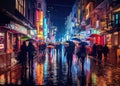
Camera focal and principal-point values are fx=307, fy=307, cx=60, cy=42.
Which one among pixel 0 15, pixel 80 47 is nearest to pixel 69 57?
pixel 80 47

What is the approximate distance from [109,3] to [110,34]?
436cm

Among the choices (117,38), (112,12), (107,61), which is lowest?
(107,61)

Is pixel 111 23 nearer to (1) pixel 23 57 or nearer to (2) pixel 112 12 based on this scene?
(2) pixel 112 12

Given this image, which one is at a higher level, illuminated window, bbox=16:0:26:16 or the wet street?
illuminated window, bbox=16:0:26:16

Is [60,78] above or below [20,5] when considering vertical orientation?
below

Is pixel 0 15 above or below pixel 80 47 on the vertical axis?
above

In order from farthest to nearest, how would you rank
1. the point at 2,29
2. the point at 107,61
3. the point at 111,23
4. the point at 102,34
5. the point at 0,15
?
the point at 102,34 < the point at 111,23 < the point at 107,61 < the point at 2,29 < the point at 0,15

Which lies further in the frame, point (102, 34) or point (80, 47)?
point (102, 34)

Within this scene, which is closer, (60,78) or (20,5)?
(60,78)

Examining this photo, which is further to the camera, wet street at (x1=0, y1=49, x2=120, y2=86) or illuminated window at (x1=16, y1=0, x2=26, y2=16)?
illuminated window at (x1=16, y1=0, x2=26, y2=16)

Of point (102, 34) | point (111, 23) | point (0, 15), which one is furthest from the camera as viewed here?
point (102, 34)

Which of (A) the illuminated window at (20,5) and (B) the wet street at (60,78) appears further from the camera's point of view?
(A) the illuminated window at (20,5)

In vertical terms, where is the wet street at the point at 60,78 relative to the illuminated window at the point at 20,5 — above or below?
below

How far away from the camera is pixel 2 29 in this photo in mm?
29859
